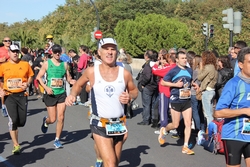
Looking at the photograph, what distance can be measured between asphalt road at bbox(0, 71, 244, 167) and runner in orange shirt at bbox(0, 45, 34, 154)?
0.55 metres

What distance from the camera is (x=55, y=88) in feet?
26.5

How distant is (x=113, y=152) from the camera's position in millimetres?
4707

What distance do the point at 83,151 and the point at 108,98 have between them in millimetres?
3204

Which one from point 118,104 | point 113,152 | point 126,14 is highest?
point 126,14

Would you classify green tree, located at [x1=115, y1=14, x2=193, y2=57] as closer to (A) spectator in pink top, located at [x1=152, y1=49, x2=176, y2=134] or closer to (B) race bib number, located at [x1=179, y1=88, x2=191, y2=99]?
(A) spectator in pink top, located at [x1=152, y1=49, x2=176, y2=134]

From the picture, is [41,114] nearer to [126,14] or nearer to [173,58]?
[173,58]

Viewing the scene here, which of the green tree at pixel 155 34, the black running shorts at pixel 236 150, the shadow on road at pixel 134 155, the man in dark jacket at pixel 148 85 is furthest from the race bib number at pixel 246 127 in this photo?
the green tree at pixel 155 34

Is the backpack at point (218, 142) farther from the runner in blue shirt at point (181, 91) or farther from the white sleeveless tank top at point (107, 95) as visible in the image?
the white sleeveless tank top at point (107, 95)

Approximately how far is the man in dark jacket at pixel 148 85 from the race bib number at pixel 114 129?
517 cm

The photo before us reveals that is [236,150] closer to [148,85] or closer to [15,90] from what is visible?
[15,90]

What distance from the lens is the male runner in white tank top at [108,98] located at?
15.7 ft

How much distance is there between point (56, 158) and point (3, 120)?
4771mm

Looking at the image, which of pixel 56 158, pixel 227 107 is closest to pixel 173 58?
pixel 56 158

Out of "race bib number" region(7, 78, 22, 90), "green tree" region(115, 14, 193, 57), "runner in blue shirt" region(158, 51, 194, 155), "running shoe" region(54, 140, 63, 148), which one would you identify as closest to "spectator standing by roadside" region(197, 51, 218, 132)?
"runner in blue shirt" region(158, 51, 194, 155)
